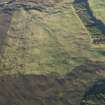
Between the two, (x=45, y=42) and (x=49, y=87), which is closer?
(x=49, y=87)

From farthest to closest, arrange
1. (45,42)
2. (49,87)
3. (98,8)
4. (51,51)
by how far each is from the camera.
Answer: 1. (98,8)
2. (45,42)
3. (51,51)
4. (49,87)

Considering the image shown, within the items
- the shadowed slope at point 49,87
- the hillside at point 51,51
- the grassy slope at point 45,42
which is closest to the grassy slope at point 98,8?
the hillside at point 51,51

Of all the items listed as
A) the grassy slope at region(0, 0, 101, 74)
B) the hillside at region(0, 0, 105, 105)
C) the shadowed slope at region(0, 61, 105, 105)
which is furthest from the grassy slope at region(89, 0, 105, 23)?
the shadowed slope at region(0, 61, 105, 105)

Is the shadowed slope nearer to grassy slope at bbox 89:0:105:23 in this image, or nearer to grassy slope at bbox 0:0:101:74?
grassy slope at bbox 0:0:101:74

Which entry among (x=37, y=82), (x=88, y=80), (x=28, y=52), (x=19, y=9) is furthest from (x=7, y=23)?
(x=88, y=80)

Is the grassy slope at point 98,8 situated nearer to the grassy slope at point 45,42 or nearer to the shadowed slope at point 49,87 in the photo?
the grassy slope at point 45,42

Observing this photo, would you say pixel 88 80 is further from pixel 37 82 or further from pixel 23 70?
pixel 23 70

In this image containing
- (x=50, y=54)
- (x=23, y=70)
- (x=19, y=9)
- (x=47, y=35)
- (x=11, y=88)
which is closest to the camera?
(x=11, y=88)

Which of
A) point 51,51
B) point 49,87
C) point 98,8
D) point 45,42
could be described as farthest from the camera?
point 98,8

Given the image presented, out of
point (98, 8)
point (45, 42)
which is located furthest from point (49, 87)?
point (98, 8)

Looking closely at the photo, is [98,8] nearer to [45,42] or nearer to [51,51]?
[45,42]
